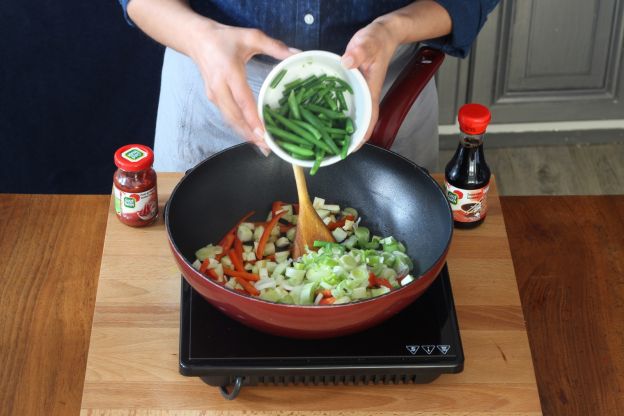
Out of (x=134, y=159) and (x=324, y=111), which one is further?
(x=134, y=159)

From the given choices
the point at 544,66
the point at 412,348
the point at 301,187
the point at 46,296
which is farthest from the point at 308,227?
the point at 544,66

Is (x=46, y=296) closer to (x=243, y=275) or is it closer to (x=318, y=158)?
(x=243, y=275)

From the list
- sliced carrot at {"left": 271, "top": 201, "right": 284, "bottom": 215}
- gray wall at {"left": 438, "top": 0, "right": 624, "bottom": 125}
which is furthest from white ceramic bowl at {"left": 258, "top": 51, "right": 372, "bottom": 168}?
gray wall at {"left": 438, "top": 0, "right": 624, "bottom": 125}

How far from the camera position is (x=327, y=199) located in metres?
1.57

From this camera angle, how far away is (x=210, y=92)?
4.46 feet

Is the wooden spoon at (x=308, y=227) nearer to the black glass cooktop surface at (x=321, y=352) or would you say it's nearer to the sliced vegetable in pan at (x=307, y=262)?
the sliced vegetable in pan at (x=307, y=262)

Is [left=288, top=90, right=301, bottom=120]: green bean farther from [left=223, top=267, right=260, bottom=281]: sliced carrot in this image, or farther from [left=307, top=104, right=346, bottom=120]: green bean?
[left=223, top=267, right=260, bottom=281]: sliced carrot

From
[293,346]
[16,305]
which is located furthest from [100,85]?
[293,346]

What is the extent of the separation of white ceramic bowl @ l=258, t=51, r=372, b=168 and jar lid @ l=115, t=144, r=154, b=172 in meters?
0.30

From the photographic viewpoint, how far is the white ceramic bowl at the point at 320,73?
4.11 ft

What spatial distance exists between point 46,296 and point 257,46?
0.60 meters

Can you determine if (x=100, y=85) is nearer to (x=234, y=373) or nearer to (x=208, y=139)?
(x=208, y=139)

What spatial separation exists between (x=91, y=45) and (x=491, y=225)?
1.33 meters

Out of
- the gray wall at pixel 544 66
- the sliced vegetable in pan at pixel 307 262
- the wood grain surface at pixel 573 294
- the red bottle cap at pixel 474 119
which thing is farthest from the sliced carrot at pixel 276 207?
the gray wall at pixel 544 66
